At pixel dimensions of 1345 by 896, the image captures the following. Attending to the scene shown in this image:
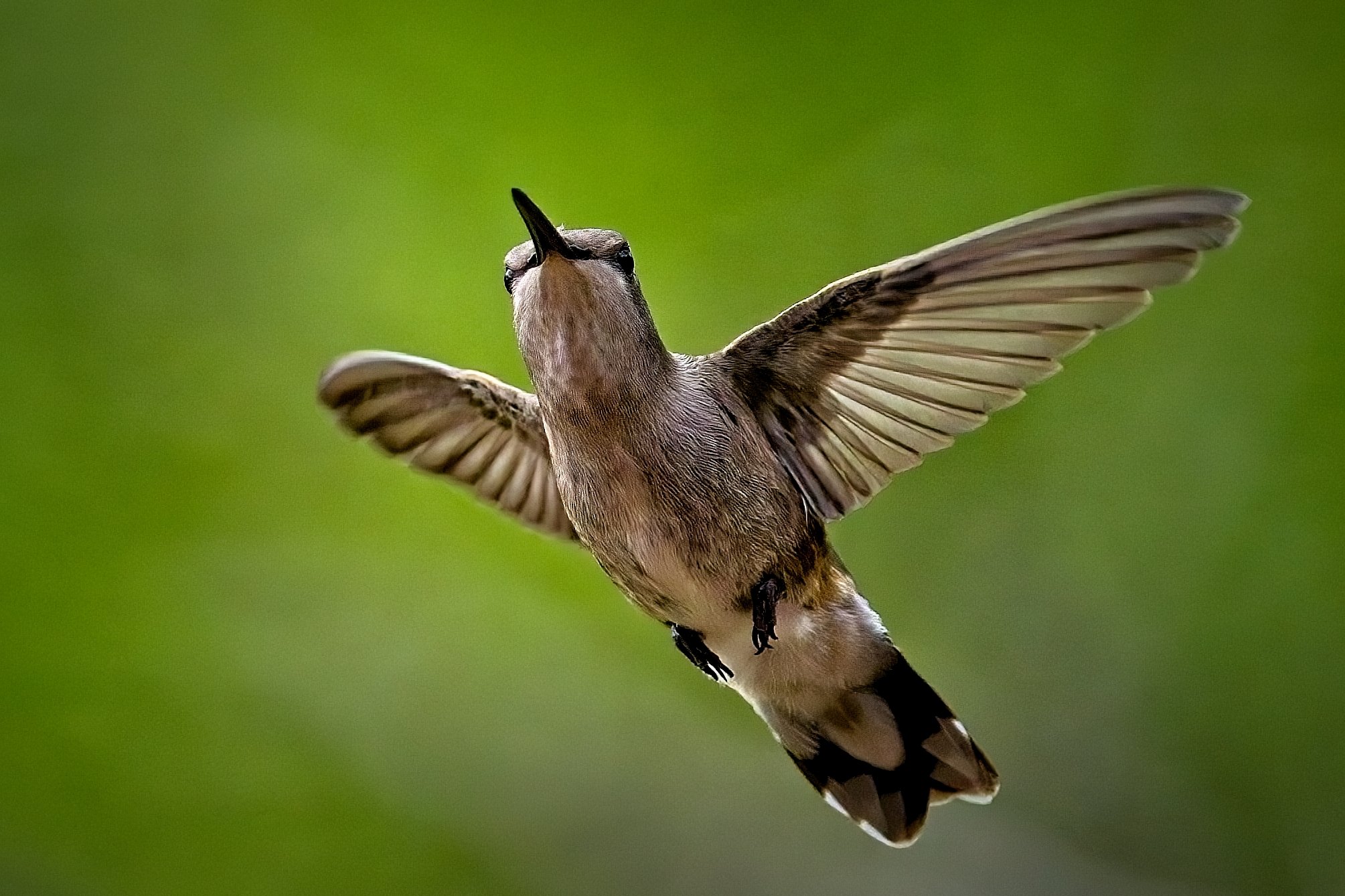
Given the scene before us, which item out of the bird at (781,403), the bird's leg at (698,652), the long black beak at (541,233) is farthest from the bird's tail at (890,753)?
the long black beak at (541,233)

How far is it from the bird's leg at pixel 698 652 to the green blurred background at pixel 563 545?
1.24 m

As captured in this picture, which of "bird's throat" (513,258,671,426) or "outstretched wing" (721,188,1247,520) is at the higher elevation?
"bird's throat" (513,258,671,426)

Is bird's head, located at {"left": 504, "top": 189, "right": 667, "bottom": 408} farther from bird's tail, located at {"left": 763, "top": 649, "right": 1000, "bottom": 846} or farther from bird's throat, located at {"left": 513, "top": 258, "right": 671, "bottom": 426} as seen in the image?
bird's tail, located at {"left": 763, "top": 649, "right": 1000, "bottom": 846}

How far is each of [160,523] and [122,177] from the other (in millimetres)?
867

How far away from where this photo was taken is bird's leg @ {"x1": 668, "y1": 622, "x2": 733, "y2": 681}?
1.61m

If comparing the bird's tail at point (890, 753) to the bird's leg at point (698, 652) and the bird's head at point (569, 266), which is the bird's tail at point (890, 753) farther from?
the bird's head at point (569, 266)

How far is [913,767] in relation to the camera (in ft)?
6.42

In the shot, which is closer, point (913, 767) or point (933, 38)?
point (913, 767)

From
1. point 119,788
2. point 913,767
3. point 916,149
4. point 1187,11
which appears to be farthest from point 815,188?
point 119,788

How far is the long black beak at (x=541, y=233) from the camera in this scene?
1.21 m

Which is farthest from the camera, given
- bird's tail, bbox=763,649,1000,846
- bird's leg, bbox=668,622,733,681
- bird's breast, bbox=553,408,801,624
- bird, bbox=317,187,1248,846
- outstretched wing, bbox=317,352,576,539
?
bird's tail, bbox=763,649,1000,846

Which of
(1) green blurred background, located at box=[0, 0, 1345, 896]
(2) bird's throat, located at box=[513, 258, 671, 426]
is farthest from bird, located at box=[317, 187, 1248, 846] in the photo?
(1) green blurred background, located at box=[0, 0, 1345, 896]

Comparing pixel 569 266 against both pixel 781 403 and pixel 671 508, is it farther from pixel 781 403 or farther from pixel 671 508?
pixel 781 403

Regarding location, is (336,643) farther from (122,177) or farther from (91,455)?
(122,177)
